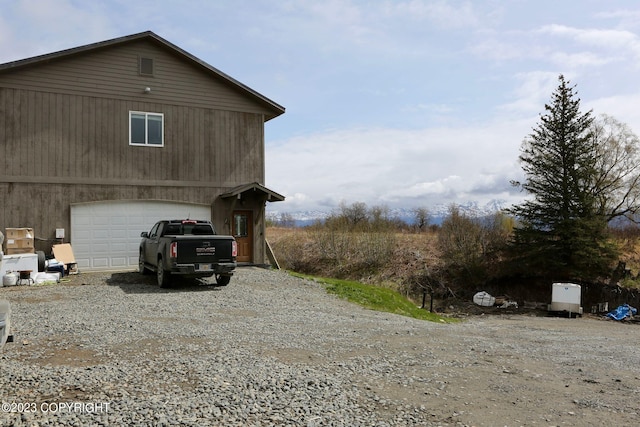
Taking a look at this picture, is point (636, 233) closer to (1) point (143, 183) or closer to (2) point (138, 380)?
(1) point (143, 183)

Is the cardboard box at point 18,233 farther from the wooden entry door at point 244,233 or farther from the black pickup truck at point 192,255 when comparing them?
the wooden entry door at point 244,233

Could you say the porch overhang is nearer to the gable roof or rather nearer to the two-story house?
the two-story house

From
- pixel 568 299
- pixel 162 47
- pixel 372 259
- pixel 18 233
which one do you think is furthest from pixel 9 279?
pixel 568 299

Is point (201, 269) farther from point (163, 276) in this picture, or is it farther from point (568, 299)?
point (568, 299)

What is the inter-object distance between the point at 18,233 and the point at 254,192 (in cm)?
821

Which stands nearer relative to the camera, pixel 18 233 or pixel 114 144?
pixel 18 233

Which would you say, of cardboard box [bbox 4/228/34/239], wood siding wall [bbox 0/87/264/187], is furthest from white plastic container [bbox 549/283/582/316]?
cardboard box [bbox 4/228/34/239]

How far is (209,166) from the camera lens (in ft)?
62.4

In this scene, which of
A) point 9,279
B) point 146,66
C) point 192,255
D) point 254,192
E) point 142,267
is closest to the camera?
point 192,255

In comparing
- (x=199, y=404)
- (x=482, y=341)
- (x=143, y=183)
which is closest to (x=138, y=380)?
(x=199, y=404)

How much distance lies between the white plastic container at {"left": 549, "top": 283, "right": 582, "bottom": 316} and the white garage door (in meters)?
16.9

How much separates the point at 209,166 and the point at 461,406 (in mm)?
15605

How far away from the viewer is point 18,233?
1530 cm

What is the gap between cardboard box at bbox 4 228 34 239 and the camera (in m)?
15.2
